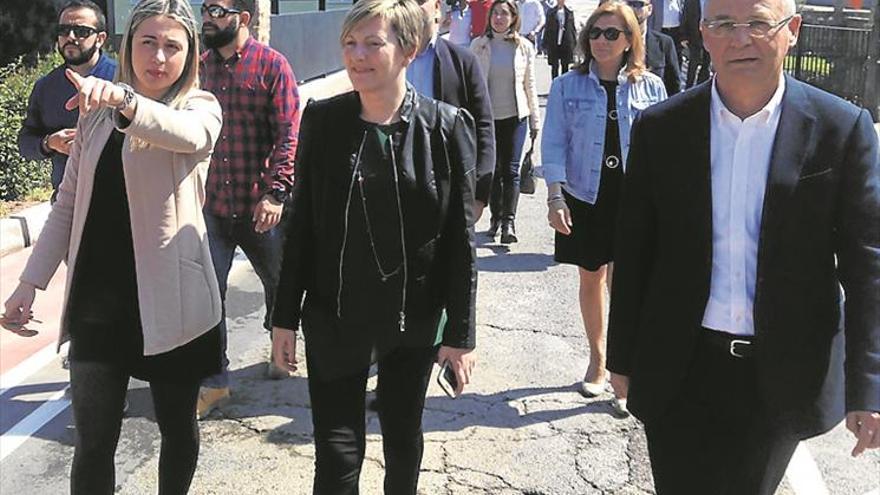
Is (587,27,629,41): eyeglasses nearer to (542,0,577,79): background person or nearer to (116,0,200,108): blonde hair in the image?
(116,0,200,108): blonde hair

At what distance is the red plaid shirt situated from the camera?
4.71 m

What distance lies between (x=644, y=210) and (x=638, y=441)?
7.00ft

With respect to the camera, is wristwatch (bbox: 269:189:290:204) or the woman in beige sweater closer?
the woman in beige sweater

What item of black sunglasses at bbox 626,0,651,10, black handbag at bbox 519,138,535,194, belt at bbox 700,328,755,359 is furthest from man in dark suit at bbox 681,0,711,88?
belt at bbox 700,328,755,359

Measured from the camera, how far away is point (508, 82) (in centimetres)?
762

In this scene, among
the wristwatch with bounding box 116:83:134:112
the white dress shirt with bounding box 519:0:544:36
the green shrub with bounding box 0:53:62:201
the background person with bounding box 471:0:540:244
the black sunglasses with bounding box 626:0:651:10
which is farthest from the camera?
the white dress shirt with bounding box 519:0:544:36

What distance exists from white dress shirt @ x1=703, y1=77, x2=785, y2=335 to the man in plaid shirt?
2.51 m

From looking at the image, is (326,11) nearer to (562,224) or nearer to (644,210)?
(562,224)

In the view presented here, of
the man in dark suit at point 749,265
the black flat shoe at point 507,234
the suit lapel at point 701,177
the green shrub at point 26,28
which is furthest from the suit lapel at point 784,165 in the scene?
the green shrub at point 26,28

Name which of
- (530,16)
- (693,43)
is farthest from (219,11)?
(530,16)

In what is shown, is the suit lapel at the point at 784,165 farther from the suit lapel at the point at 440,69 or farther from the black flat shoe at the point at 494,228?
the black flat shoe at the point at 494,228

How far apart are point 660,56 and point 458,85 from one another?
1.93 metres

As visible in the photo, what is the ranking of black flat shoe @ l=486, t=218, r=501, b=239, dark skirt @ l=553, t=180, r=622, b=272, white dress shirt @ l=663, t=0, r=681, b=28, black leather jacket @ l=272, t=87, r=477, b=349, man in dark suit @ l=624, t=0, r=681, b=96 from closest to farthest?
1. black leather jacket @ l=272, t=87, r=477, b=349
2. dark skirt @ l=553, t=180, r=622, b=272
3. man in dark suit @ l=624, t=0, r=681, b=96
4. black flat shoe @ l=486, t=218, r=501, b=239
5. white dress shirt @ l=663, t=0, r=681, b=28

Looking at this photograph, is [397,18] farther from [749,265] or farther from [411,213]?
[749,265]
